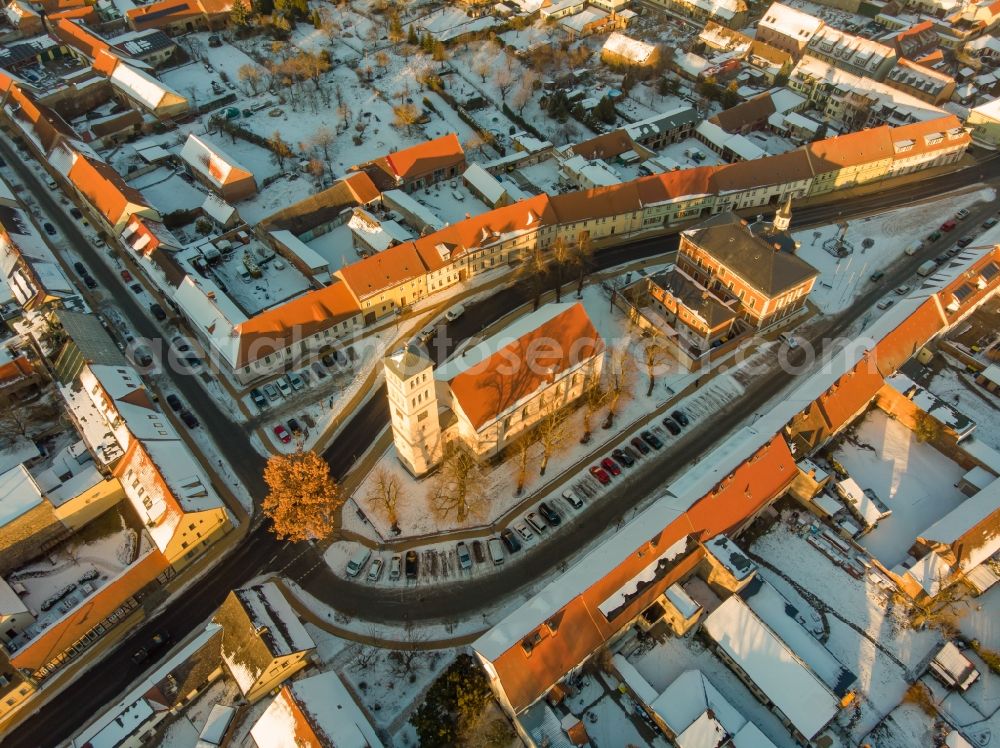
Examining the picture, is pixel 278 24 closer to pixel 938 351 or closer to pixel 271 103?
pixel 271 103

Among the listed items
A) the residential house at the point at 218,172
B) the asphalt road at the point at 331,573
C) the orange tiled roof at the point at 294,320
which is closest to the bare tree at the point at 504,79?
the residential house at the point at 218,172

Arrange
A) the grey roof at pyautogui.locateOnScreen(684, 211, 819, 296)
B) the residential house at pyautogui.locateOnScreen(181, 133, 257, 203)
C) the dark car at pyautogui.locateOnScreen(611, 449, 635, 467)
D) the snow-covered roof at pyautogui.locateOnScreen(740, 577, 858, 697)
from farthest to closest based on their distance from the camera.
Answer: the residential house at pyautogui.locateOnScreen(181, 133, 257, 203), the grey roof at pyautogui.locateOnScreen(684, 211, 819, 296), the dark car at pyautogui.locateOnScreen(611, 449, 635, 467), the snow-covered roof at pyautogui.locateOnScreen(740, 577, 858, 697)

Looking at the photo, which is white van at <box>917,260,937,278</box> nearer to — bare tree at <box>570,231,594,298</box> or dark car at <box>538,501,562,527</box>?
bare tree at <box>570,231,594,298</box>

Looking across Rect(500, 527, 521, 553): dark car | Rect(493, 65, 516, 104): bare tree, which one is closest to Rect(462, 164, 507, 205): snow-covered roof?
Rect(493, 65, 516, 104): bare tree

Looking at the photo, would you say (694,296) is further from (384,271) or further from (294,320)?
(294,320)

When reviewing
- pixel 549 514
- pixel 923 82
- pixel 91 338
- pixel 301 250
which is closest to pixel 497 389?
pixel 549 514


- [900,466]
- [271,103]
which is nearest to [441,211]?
[271,103]
